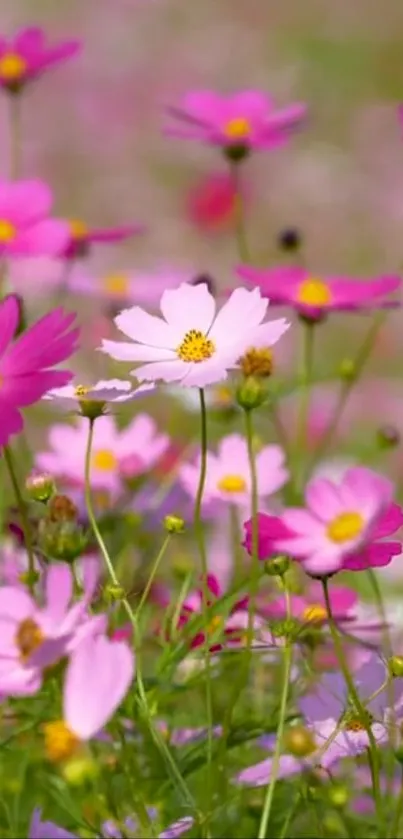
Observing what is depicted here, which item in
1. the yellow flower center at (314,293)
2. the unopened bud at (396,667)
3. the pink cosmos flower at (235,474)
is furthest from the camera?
the yellow flower center at (314,293)

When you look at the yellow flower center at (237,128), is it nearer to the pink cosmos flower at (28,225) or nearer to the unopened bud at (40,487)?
the pink cosmos flower at (28,225)

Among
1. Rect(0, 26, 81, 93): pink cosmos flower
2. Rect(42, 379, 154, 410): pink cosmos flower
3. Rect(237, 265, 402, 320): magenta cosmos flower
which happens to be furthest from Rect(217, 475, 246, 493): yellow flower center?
Rect(0, 26, 81, 93): pink cosmos flower

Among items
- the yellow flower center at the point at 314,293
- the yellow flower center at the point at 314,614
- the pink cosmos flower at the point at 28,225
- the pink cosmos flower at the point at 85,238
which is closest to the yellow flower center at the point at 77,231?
the pink cosmos flower at the point at 85,238

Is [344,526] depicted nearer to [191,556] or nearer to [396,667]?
[396,667]

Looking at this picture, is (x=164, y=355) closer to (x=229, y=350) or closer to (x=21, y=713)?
(x=229, y=350)

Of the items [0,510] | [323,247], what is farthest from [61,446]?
[323,247]

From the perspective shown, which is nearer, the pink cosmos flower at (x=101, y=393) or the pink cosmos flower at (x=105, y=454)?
the pink cosmos flower at (x=101, y=393)

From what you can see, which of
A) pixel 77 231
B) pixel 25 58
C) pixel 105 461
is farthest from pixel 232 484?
pixel 25 58
